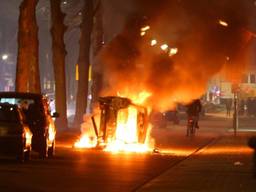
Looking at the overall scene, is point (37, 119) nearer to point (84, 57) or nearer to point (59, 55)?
point (59, 55)

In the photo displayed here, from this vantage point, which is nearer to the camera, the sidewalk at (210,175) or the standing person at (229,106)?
the sidewalk at (210,175)

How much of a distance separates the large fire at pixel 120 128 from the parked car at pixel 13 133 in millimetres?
7104

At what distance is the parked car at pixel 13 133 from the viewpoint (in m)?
22.5

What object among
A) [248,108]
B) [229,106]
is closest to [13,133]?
[229,106]

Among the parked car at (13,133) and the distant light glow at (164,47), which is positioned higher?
the distant light glow at (164,47)

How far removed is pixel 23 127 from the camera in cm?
2272

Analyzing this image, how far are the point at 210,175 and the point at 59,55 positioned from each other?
23.7m

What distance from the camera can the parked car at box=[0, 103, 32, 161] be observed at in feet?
73.8

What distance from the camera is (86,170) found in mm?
21531

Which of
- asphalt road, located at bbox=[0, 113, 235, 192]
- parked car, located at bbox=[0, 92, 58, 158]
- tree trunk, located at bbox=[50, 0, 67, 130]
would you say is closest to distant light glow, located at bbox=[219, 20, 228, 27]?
asphalt road, located at bbox=[0, 113, 235, 192]

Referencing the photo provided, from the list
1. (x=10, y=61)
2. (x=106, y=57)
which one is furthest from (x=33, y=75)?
(x=10, y=61)

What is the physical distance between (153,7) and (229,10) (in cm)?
338

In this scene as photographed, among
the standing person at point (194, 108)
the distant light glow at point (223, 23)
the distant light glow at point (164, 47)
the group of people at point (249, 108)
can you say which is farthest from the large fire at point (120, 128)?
the group of people at point (249, 108)

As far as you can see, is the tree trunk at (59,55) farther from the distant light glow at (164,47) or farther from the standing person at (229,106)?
the standing person at (229,106)
